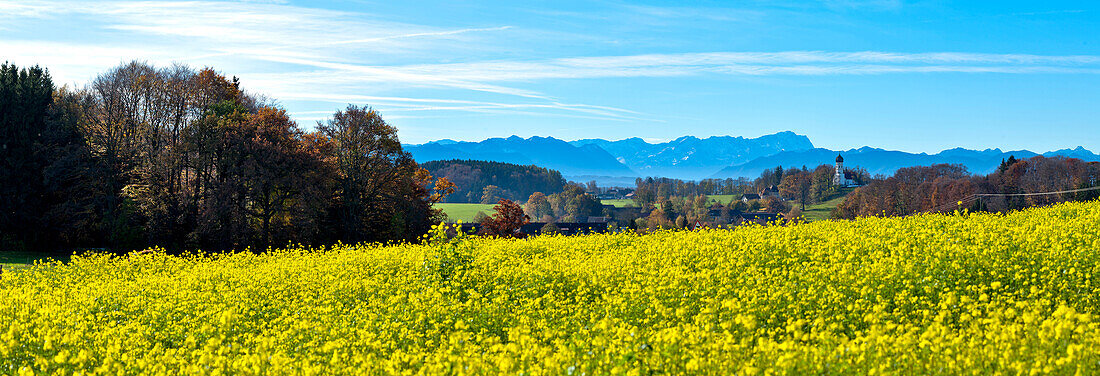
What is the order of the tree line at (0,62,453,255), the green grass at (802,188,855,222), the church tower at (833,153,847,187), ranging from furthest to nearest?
the church tower at (833,153,847,187)
the green grass at (802,188,855,222)
the tree line at (0,62,453,255)

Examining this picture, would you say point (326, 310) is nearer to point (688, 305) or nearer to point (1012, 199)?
point (688, 305)

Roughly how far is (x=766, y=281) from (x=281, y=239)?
33761mm

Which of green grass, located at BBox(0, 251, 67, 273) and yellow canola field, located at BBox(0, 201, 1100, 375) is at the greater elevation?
yellow canola field, located at BBox(0, 201, 1100, 375)

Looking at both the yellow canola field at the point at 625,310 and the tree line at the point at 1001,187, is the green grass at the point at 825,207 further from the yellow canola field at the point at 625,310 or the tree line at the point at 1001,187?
the yellow canola field at the point at 625,310

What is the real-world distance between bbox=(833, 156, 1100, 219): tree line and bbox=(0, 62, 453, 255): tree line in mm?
58339

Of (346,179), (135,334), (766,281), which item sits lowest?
(135,334)

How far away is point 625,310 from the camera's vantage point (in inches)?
386

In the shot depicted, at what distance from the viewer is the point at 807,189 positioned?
578 feet

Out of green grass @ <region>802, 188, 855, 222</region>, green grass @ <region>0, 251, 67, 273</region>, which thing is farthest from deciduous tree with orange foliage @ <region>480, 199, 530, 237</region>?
green grass @ <region>802, 188, 855, 222</region>

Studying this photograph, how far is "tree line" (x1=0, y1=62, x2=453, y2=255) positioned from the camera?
3909 centimetres

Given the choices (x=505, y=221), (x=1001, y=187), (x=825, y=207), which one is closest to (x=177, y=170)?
(x=505, y=221)

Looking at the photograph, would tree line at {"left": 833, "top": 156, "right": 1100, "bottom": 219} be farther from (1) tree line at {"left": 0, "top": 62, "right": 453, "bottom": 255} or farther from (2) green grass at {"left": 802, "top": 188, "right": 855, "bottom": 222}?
(1) tree line at {"left": 0, "top": 62, "right": 453, "bottom": 255}

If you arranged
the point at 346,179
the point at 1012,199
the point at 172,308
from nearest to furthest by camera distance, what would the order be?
the point at 172,308, the point at 346,179, the point at 1012,199

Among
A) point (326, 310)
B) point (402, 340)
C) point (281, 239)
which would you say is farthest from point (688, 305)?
point (281, 239)
